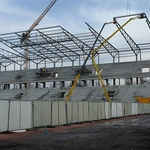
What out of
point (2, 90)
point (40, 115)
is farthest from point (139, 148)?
point (2, 90)

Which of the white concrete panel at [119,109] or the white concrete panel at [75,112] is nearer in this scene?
the white concrete panel at [75,112]

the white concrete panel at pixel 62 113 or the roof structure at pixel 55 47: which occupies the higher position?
the roof structure at pixel 55 47

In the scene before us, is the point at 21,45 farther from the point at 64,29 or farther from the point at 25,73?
the point at 25,73

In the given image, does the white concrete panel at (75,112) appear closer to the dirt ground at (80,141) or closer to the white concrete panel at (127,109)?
the dirt ground at (80,141)

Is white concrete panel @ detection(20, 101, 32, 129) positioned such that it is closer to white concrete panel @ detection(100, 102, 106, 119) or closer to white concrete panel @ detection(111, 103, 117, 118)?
white concrete panel @ detection(100, 102, 106, 119)

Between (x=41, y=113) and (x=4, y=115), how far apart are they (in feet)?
15.0

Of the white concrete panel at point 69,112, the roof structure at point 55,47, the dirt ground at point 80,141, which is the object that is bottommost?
the dirt ground at point 80,141

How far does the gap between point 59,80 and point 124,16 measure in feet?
92.7

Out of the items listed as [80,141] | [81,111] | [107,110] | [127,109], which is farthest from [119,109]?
[80,141]

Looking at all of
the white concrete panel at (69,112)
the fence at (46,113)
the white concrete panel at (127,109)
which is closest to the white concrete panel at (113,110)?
the fence at (46,113)

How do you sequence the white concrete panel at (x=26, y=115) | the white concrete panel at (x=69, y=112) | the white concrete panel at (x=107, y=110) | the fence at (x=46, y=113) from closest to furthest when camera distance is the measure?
the fence at (x=46, y=113)
the white concrete panel at (x=26, y=115)
the white concrete panel at (x=69, y=112)
the white concrete panel at (x=107, y=110)

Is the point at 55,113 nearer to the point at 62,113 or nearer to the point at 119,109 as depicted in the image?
the point at 62,113

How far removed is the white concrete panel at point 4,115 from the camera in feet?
58.5

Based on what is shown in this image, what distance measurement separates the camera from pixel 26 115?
20.3 metres
